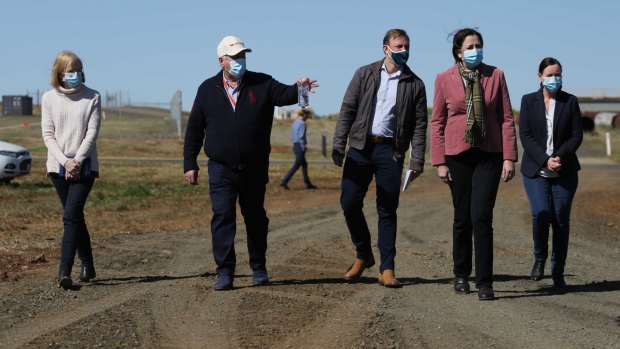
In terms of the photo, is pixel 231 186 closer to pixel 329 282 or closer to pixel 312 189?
pixel 329 282

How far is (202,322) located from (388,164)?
7.92 ft

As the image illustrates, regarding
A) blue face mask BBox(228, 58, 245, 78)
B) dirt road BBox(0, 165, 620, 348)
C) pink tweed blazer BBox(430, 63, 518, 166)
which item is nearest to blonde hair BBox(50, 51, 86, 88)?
blue face mask BBox(228, 58, 245, 78)

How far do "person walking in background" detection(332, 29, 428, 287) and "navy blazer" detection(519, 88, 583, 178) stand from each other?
101 cm

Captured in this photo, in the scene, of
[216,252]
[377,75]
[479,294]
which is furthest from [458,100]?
[216,252]

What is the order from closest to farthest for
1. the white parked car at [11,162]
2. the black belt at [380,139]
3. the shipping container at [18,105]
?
the black belt at [380,139] → the white parked car at [11,162] → the shipping container at [18,105]

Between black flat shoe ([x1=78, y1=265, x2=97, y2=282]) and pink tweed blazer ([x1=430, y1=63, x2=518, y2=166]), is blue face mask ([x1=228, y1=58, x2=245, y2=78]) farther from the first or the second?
black flat shoe ([x1=78, y1=265, x2=97, y2=282])

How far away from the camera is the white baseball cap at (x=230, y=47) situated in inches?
358

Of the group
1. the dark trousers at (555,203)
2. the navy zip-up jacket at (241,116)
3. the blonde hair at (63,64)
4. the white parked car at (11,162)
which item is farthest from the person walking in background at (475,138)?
the white parked car at (11,162)

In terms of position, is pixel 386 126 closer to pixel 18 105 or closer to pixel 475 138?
pixel 475 138

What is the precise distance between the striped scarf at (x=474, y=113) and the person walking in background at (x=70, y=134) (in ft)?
10.2

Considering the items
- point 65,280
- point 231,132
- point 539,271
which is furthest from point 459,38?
point 65,280

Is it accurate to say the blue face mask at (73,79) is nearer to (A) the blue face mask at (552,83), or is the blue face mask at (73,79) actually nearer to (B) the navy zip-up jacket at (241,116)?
(B) the navy zip-up jacket at (241,116)

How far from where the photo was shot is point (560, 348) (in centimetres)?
677

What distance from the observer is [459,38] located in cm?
889
